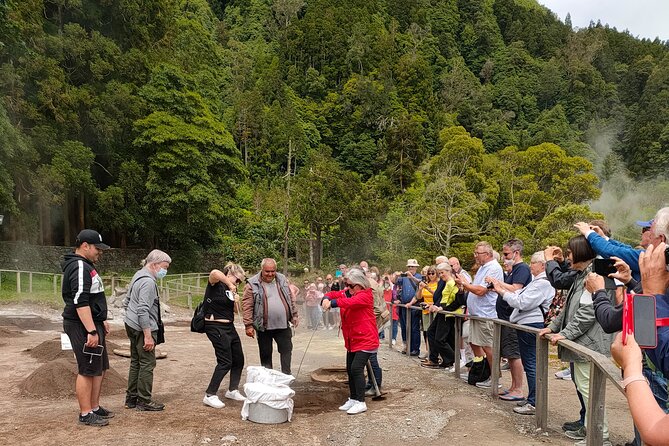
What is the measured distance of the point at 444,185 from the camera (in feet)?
109

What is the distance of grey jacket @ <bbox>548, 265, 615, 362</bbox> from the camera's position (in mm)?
4684

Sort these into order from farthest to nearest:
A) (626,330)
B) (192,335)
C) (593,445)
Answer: (192,335) → (593,445) → (626,330)

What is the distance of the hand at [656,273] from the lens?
2232 mm

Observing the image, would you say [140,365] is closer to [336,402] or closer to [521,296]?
[336,402]

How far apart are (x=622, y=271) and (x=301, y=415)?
13.0 ft

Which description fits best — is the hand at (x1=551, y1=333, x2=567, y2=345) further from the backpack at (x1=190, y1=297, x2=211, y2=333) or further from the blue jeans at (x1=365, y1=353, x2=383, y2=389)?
the backpack at (x1=190, y1=297, x2=211, y2=333)

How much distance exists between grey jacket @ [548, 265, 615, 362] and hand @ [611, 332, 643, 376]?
2756 millimetres

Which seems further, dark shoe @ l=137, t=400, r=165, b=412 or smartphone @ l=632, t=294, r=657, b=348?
dark shoe @ l=137, t=400, r=165, b=412

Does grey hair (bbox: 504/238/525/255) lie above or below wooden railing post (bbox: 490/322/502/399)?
above

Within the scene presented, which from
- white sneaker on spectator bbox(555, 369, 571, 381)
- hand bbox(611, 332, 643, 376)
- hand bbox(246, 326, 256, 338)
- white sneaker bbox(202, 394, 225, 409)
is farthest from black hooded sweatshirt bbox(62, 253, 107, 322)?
white sneaker on spectator bbox(555, 369, 571, 381)

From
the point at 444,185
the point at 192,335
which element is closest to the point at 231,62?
the point at 444,185

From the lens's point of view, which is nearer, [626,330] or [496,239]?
[626,330]

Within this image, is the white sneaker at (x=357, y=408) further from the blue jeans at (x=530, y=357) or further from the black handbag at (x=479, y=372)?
the black handbag at (x=479, y=372)

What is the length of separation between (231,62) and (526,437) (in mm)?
82182
